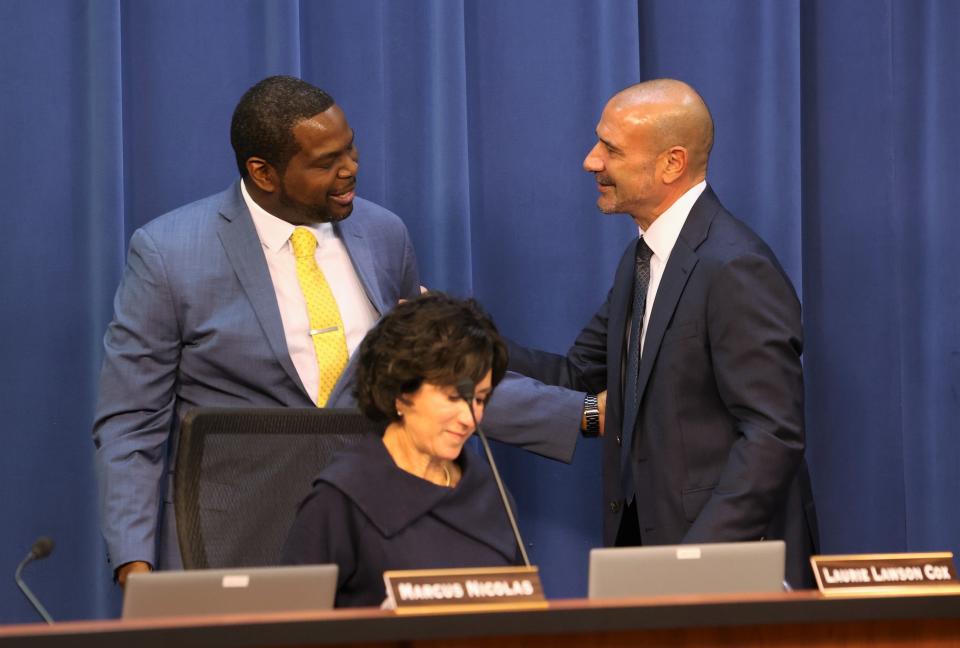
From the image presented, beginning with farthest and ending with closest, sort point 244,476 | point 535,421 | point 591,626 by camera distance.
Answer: point 535,421 < point 244,476 < point 591,626

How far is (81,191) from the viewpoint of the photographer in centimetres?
337

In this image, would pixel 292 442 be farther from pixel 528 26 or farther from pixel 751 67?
pixel 751 67

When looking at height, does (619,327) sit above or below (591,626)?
above

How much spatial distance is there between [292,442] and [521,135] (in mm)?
1443

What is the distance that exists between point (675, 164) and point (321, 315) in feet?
2.94

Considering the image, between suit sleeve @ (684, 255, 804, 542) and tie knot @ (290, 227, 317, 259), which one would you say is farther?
tie knot @ (290, 227, 317, 259)

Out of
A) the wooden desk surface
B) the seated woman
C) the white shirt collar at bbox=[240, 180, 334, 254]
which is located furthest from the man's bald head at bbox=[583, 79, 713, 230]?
the wooden desk surface

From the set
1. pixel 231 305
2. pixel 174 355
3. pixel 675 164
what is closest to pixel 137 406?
pixel 174 355

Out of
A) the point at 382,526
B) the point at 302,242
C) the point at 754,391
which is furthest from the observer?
the point at 302,242

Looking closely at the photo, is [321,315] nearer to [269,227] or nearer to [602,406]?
[269,227]

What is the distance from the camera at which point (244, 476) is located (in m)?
2.38

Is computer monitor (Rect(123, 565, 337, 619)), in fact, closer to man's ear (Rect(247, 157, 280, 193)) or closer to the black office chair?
the black office chair

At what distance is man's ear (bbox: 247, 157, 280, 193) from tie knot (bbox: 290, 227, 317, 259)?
12 cm

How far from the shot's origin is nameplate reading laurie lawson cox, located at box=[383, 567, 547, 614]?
1664 millimetres
